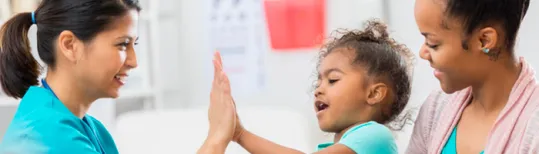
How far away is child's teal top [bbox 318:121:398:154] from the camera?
122 cm

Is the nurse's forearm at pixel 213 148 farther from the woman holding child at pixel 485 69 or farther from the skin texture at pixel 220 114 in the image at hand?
the woman holding child at pixel 485 69

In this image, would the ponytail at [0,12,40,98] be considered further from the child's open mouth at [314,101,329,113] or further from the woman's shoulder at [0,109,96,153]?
the child's open mouth at [314,101,329,113]

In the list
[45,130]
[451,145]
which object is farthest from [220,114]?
[451,145]

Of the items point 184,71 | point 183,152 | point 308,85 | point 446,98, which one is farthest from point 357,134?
point 184,71

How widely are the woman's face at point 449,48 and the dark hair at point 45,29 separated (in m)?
0.56

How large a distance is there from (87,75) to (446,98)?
2.18 feet

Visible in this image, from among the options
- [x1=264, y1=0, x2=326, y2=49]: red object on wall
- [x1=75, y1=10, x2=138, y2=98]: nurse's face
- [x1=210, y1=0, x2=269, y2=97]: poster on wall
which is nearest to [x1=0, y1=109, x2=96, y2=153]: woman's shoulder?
[x1=75, y1=10, x2=138, y2=98]: nurse's face

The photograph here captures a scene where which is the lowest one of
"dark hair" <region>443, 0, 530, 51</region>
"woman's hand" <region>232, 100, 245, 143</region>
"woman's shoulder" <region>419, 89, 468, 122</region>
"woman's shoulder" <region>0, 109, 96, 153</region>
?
"woman's hand" <region>232, 100, 245, 143</region>

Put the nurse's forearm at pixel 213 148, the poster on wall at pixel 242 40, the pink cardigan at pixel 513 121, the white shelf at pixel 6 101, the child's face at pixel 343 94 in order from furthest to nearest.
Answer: the poster on wall at pixel 242 40 < the white shelf at pixel 6 101 < the child's face at pixel 343 94 < the nurse's forearm at pixel 213 148 < the pink cardigan at pixel 513 121

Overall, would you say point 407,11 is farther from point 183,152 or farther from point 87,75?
point 87,75

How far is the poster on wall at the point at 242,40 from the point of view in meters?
2.88

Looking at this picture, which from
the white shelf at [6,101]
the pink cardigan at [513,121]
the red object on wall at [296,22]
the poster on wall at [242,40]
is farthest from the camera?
the poster on wall at [242,40]

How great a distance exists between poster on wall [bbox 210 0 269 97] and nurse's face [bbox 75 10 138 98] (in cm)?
159

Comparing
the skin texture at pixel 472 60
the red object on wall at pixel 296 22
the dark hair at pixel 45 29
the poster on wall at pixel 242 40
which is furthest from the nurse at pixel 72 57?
the poster on wall at pixel 242 40
